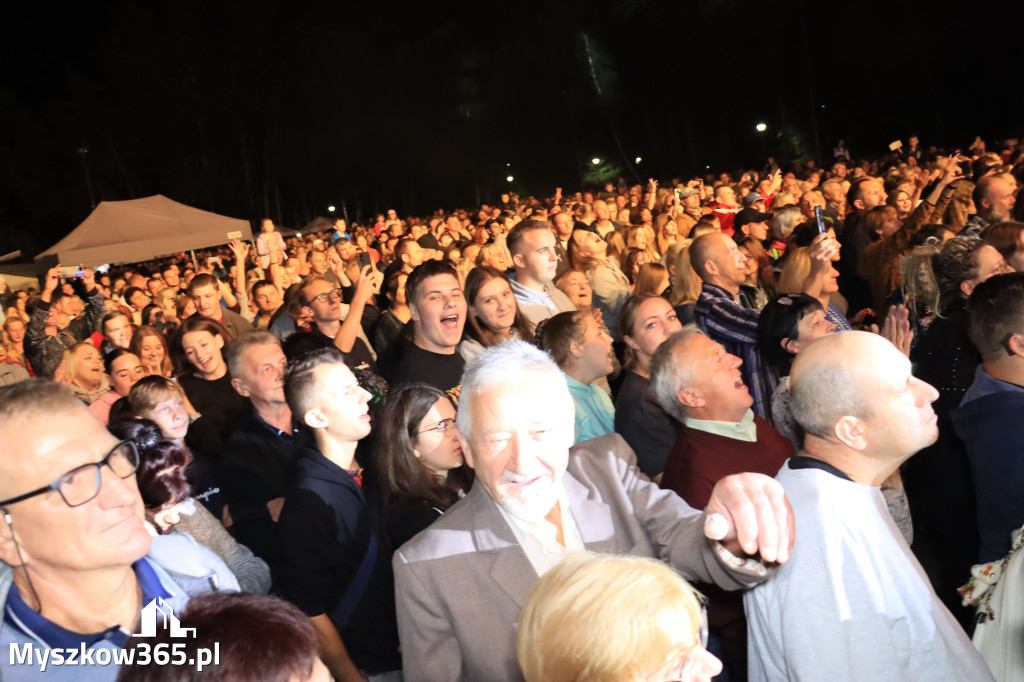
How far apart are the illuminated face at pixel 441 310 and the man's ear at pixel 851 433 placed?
7.33ft

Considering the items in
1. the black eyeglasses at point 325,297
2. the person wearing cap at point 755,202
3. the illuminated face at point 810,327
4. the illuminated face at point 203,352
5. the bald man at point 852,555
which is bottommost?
the bald man at point 852,555

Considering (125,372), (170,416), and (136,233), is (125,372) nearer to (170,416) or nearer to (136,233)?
(170,416)

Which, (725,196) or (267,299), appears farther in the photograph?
(725,196)

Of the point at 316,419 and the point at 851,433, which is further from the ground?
the point at 316,419

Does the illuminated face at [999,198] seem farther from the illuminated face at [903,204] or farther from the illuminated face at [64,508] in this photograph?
the illuminated face at [64,508]

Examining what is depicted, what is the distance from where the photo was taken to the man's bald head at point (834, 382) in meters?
1.94

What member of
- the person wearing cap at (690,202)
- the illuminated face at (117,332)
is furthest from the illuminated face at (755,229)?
the illuminated face at (117,332)

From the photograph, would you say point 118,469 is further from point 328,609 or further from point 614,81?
point 614,81

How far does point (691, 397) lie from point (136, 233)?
13175 millimetres

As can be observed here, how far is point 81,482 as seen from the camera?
A: 1.57 metres

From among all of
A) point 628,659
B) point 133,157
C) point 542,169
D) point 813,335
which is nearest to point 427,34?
point 542,169

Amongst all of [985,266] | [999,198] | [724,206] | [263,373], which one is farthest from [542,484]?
[724,206]

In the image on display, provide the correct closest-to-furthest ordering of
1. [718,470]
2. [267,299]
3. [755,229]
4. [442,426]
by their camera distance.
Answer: [718,470] < [442,426] < [267,299] < [755,229]

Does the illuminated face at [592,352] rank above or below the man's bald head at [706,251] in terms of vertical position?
below
